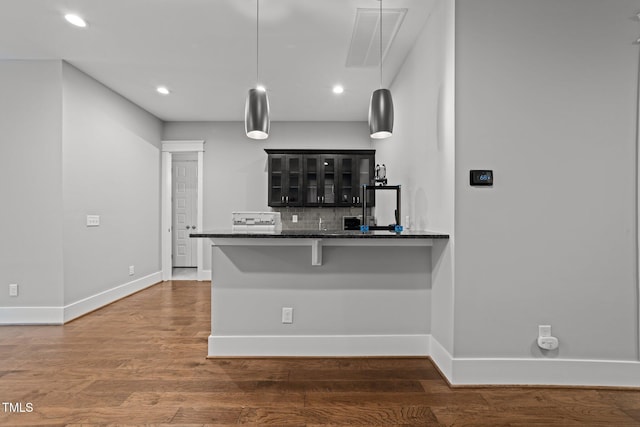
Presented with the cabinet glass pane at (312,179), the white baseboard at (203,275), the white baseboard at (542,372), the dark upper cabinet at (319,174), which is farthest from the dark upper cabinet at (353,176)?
the white baseboard at (542,372)

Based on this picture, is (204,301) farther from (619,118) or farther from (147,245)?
(619,118)

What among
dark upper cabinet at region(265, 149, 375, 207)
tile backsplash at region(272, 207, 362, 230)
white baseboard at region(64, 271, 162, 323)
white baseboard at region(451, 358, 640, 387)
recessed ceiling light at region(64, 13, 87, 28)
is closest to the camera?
white baseboard at region(451, 358, 640, 387)

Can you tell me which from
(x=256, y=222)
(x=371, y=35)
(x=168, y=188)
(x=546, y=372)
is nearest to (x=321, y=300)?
(x=256, y=222)

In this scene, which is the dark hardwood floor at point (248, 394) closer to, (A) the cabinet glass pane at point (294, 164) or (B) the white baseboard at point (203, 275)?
(B) the white baseboard at point (203, 275)

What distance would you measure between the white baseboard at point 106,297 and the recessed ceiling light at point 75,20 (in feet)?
9.05

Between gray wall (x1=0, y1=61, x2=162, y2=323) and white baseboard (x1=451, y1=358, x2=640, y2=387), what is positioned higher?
gray wall (x1=0, y1=61, x2=162, y2=323)

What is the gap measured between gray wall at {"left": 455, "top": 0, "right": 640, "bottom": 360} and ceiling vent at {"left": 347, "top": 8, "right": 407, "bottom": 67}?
626 millimetres

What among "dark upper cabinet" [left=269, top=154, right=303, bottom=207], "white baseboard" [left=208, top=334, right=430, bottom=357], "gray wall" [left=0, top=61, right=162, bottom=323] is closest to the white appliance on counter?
"white baseboard" [left=208, top=334, right=430, bottom=357]

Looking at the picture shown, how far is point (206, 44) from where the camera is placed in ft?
9.52

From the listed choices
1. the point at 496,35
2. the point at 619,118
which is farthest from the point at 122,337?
the point at 619,118

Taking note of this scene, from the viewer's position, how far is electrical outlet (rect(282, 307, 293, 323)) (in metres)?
2.42

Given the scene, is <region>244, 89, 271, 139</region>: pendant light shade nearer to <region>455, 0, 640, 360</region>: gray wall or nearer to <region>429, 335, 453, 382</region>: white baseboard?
<region>455, 0, 640, 360</region>: gray wall

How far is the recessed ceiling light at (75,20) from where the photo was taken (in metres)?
2.52

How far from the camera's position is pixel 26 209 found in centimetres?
324
